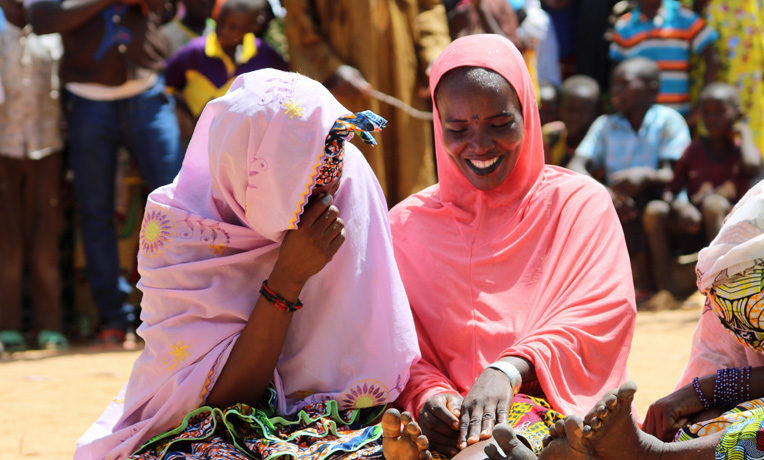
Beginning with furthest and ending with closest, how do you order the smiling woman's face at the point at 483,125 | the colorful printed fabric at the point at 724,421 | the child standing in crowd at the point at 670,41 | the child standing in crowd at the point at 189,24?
the child standing in crowd at the point at 670,41, the child standing in crowd at the point at 189,24, the smiling woman's face at the point at 483,125, the colorful printed fabric at the point at 724,421

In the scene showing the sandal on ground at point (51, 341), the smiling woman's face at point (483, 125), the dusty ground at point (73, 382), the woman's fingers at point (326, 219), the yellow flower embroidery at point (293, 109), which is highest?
the yellow flower embroidery at point (293, 109)

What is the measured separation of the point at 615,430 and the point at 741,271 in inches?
22.7

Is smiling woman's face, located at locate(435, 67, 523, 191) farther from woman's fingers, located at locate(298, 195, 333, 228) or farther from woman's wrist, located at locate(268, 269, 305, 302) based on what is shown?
woman's wrist, located at locate(268, 269, 305, 302)

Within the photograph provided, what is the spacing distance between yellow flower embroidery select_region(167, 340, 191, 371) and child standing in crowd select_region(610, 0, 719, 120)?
6.76m

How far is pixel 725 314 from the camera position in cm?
311

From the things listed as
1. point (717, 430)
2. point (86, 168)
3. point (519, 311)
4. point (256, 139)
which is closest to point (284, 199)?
point (256, 139)

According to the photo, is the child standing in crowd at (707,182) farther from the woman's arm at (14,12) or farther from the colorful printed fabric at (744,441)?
the colorful printed fabric at (744,441)

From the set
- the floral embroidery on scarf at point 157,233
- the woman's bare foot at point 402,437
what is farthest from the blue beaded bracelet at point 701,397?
the floral embroidery on scarf at point 157,233

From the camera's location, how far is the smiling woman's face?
3877 mm

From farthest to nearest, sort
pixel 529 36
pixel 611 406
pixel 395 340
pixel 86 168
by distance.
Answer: pixel 529 36
pixel 86 168
pixel 395 340
pixel 611 406

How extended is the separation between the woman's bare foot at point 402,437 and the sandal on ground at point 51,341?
5.37m

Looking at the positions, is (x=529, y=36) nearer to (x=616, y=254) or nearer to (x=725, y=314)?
(x=616, y=254)

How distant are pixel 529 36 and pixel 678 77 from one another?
1.37 meters

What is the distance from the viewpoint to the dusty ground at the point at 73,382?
520cm
